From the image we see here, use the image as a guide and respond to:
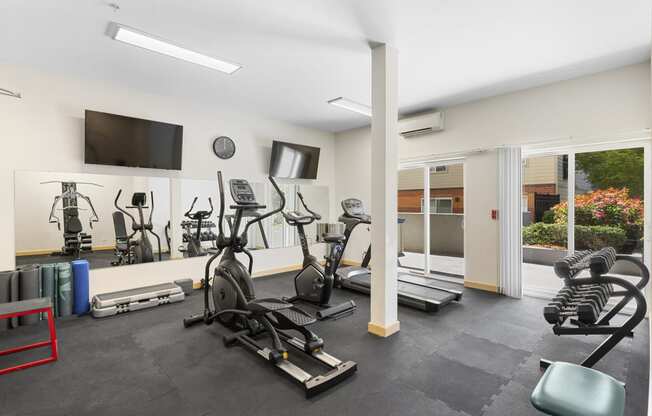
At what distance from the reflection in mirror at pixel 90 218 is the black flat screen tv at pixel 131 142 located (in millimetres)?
264

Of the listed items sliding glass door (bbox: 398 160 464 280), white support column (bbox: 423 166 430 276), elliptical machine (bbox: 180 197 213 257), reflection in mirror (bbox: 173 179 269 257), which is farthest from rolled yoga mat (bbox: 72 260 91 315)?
sliding glass door (bbox: 398 160 464 280)

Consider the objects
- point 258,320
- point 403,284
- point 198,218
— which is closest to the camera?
point 258,320

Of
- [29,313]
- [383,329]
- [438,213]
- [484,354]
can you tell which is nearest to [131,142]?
[29,313]

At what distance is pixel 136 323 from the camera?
12.2ft

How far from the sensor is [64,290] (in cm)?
387

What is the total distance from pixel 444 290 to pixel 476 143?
8.03ft

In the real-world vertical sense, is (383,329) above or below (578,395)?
below

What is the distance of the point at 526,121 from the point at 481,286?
2636 millimetres

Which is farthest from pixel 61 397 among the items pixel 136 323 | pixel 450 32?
pixel 450 32

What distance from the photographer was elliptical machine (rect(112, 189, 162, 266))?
4508 millimetres

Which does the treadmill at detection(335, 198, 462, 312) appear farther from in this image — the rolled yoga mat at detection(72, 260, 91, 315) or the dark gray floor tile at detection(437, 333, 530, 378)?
the rolled yoga mat at detection(72, 260, 91, 315)

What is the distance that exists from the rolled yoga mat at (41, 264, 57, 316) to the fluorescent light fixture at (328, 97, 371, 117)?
4.52m

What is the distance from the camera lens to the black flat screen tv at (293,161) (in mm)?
6148

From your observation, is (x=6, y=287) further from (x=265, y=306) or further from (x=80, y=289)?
(x=265, y=306)
